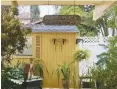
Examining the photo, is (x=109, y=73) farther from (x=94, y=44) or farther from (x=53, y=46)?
(x=94, y=44)

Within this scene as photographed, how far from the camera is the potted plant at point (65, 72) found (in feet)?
26.2

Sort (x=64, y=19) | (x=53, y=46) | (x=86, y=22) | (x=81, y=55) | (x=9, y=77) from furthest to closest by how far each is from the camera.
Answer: (x=86, y=22) → (x=53, y=46) → (x=81, y=55) → (x=9, y=77) → (x=64, y=19)

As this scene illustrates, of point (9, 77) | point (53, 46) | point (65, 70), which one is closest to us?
point (9, 77)

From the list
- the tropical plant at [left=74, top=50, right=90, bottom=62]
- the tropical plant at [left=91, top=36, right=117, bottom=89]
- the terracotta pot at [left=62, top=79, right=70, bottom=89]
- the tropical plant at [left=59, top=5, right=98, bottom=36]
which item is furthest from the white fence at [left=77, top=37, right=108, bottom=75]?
the tropical plant at [left=91, top=36, right=117, bottom=89]

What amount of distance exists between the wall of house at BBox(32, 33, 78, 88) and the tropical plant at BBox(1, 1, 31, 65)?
4625mm

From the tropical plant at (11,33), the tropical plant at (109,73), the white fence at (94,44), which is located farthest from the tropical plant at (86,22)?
the tropical plant at (11,33)

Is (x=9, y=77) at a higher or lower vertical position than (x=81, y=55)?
lower

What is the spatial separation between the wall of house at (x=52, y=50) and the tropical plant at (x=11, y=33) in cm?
463

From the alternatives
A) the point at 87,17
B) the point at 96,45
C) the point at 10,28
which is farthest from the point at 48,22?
the point at 87,17

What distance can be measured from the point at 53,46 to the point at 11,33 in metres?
5.13

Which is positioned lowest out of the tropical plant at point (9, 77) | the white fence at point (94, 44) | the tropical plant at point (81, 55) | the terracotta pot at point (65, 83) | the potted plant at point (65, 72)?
the terracotta pot at point (65, 83)

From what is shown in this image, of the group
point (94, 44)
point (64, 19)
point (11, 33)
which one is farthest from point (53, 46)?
point (11, 33)

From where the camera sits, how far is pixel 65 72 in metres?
8.03

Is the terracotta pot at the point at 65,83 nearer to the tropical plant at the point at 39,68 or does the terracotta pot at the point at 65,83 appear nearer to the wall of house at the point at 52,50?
the wall of house at the point at 52,50
